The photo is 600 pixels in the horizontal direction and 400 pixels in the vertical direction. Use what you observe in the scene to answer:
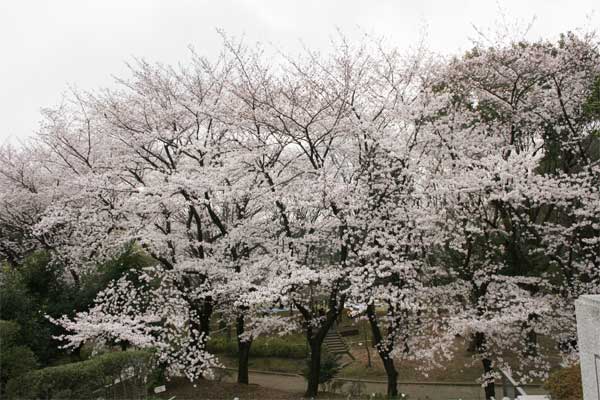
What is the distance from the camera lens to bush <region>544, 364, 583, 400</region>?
28.7ft

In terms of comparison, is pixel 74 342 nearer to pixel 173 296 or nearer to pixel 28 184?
pixel 173 296

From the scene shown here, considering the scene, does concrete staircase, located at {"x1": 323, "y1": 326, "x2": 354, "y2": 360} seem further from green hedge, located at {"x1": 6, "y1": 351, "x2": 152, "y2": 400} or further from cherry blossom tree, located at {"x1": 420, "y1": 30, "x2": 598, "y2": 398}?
green hedge, located at {"x1": 6, "y1": 351, "x2": 152, "y2": 400}

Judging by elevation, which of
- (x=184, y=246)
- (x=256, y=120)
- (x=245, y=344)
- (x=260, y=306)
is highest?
(x=256, y=120)

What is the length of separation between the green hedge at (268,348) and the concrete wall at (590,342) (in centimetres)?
1522

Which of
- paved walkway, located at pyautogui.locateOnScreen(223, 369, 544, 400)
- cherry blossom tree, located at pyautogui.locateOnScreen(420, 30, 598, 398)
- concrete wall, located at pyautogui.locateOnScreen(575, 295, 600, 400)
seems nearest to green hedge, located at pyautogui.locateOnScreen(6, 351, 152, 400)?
paved walkway, located at pyautogui.locateOnScreen(223, 369, 544, 400)

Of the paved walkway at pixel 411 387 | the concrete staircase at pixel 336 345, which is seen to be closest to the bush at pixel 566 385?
the paved walkway at pixel 411 387

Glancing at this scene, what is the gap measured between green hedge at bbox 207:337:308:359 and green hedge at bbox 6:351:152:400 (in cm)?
1002

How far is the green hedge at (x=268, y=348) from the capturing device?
21266mm

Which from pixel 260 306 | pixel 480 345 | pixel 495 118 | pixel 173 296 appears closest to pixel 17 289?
pixel 173 296

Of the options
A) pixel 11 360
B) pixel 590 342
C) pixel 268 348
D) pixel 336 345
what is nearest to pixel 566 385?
pixel 590 342

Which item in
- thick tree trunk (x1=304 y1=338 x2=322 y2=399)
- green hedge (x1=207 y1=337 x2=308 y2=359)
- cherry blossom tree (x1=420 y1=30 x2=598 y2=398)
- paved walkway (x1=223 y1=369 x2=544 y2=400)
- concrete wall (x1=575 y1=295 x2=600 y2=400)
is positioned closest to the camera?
concrete wall (x1=575 y1=295 x2=600 y2=400)

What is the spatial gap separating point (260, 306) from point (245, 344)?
143cm

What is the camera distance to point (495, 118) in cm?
1430

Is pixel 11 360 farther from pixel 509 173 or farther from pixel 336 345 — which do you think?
pixel 336 345
